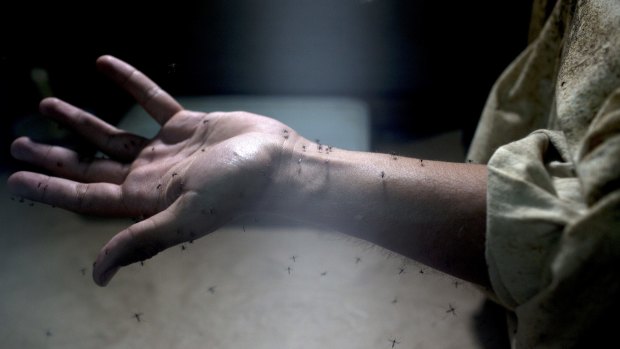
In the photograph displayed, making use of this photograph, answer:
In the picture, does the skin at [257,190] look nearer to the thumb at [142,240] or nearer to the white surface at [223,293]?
the thumb at [142,240]

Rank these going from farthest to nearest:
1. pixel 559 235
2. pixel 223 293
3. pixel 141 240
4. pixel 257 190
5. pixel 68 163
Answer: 1. pixel 223 293
2. pixel 68 163
3. pixel 257 190
4. pixel 141 240
5. pixel 559 235

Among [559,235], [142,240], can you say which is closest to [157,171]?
[142,240]

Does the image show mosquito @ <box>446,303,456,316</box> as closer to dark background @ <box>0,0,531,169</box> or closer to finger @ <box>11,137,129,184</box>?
dark background @ <box>0,0,531,169</box>

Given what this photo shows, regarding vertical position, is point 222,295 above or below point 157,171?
below

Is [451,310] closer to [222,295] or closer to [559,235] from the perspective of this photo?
[222,295]

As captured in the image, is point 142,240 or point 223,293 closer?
point 142,240

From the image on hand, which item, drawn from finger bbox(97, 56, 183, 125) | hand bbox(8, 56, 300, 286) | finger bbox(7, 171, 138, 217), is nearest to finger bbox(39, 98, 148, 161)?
hand bbox(8, 56, 300, 286)

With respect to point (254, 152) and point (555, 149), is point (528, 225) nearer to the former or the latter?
point (555, 149)

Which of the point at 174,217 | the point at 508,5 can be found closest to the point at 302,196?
the point at 174,217
